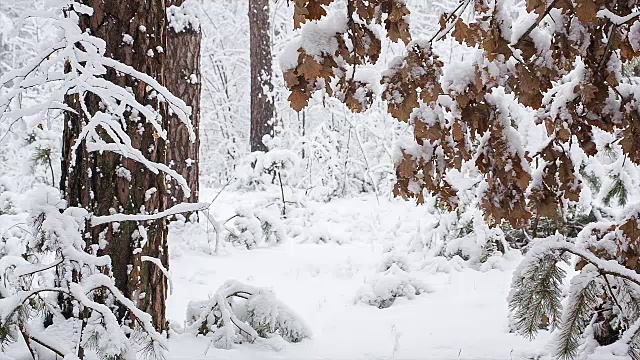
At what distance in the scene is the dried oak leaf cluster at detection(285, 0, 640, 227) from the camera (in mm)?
1918

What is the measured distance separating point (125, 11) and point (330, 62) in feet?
4.41

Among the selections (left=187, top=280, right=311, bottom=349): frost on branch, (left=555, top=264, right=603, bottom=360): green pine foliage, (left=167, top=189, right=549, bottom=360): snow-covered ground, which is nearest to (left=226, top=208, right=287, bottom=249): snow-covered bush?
(left=167, top=189, right=549, bottom=360): snow-covered ground

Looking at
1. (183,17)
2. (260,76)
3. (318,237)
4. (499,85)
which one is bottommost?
(318,237)

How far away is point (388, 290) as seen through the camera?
4.46m

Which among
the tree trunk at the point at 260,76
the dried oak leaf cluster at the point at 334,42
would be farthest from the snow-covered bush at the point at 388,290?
the tree trunk at the point at 260,76

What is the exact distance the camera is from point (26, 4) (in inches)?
621

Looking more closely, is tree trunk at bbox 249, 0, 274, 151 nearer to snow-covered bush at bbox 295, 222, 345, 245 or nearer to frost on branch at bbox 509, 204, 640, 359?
snow-covered bush at bbox 295, 222, 345, 245

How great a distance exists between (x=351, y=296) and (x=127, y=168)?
2548 mm

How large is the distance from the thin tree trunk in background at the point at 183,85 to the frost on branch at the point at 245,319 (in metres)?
2.36

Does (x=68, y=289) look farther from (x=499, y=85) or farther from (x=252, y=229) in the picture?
(x=252, y=229)

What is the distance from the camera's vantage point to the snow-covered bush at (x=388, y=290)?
4.43 meters

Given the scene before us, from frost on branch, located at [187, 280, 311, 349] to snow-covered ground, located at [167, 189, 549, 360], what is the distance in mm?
63

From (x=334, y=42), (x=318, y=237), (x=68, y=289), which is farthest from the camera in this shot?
(x=318, y=237)

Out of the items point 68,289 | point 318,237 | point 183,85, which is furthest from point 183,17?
point 68,289
